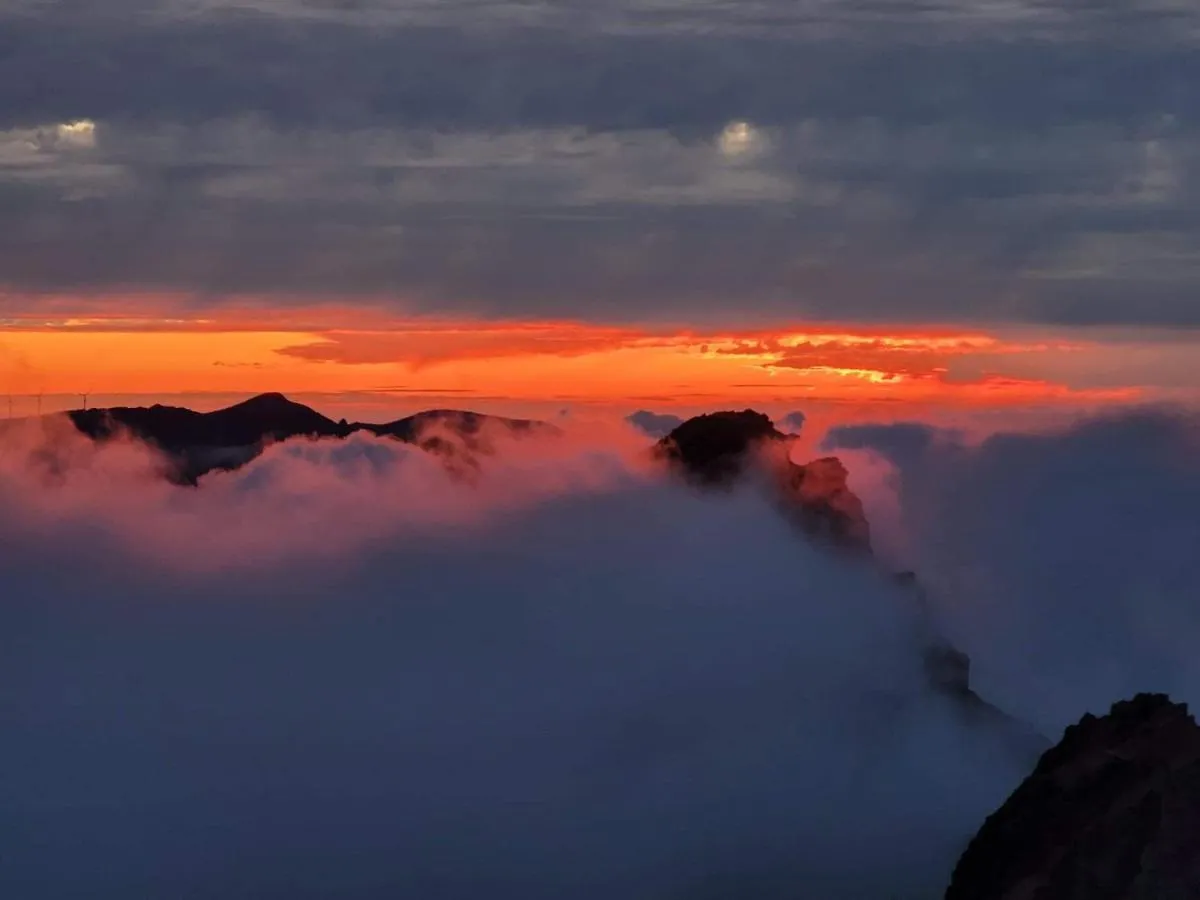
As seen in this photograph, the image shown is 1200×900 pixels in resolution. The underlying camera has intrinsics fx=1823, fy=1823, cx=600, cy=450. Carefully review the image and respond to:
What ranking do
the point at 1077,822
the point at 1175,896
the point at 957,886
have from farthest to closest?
1. the point at 957,886
2. the point at 1077,822
3. the point at 1175,896

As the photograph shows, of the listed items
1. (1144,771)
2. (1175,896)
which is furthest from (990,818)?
(1175,896)

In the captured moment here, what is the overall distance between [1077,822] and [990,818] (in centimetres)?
1401

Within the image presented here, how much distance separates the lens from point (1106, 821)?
128 metres

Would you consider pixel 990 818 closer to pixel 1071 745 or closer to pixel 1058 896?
pixel 1071 745

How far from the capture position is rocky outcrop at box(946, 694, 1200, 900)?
123438 millimetres

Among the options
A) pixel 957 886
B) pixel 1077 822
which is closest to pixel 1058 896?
pixel 1077 822

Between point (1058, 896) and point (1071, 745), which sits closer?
point (1058, 896)

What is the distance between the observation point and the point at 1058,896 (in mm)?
125000

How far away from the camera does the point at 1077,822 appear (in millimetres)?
131000

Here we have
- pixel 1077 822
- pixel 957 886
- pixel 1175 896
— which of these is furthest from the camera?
pixel 957 886

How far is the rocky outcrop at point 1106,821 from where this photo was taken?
123 meters

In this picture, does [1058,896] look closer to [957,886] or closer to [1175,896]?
[1175,896]

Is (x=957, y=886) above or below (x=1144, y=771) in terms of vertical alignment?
below

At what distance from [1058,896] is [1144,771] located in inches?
511
